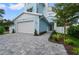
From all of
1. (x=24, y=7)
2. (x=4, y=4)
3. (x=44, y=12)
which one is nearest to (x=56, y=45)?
(x=44, y=12)

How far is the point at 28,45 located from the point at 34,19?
61cm

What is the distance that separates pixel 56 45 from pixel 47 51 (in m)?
0.27

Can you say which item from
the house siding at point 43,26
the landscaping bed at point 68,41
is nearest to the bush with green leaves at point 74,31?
the landscaping bed at point 68,41

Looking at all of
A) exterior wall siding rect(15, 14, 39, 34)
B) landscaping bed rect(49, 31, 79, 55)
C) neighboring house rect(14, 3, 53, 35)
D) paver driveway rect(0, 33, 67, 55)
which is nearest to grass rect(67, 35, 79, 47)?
landscaping bed rect(49, 31, 79, 55)

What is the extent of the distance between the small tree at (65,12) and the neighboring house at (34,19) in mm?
207

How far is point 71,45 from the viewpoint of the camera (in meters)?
2.81

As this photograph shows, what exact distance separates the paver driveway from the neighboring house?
0.16 meters

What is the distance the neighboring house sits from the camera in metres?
2.92

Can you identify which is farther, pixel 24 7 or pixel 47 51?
pixel 24 7

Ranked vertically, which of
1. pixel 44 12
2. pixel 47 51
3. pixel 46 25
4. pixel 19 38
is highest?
pixel 44 12

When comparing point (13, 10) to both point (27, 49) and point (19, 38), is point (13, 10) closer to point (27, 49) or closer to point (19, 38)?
point (19, 38)

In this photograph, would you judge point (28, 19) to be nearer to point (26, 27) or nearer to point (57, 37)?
point (26, 27)

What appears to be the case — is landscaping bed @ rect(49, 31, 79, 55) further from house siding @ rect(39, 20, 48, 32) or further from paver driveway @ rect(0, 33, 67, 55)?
house siding @ rect(39, 20, 48, 32)

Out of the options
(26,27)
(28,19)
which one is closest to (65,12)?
(28,19)
